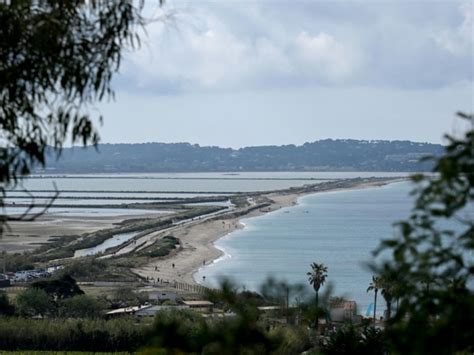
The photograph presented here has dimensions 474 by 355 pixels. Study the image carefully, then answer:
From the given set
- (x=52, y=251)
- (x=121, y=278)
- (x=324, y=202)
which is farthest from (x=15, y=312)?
(x=324, y=202)

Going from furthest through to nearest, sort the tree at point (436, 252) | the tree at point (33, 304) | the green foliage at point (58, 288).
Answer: the green foliage at point (58, 288) < the tree at point (33, 304) < the tree at point (436, 252)

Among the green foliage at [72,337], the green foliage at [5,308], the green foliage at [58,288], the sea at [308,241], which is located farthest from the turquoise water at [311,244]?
the green foliage at [5,308]

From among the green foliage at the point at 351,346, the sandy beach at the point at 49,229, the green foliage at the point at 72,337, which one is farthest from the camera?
the sandy beach at the point at 49,229

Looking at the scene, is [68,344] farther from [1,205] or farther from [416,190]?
[416,190]

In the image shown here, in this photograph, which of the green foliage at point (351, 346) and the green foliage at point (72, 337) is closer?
the green foliage at point (351, 346)

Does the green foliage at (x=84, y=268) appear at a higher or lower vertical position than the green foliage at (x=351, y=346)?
lower

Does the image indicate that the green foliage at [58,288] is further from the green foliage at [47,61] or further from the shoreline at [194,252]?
the green foliage at [47,61]

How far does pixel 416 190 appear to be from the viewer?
19.4 ft

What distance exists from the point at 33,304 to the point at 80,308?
60.6 inches

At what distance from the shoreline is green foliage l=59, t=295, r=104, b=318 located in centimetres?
944

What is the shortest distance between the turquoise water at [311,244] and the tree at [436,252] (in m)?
14.1

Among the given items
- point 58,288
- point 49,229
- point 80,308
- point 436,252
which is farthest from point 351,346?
point 49,229

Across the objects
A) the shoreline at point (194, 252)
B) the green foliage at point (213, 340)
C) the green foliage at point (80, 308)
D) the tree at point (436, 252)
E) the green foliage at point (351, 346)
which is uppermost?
the tree at point (436, 252)

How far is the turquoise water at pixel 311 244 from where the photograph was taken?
40.2 m
